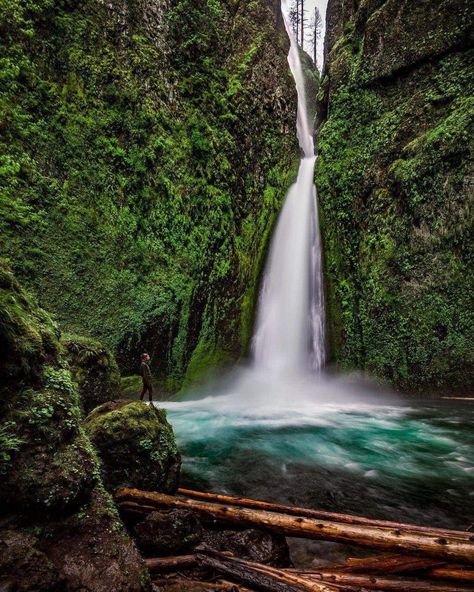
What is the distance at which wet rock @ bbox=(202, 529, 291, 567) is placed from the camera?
3.09 meters

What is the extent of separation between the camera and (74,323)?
10070mm

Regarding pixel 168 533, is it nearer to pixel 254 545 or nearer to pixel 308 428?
pixel 254 545

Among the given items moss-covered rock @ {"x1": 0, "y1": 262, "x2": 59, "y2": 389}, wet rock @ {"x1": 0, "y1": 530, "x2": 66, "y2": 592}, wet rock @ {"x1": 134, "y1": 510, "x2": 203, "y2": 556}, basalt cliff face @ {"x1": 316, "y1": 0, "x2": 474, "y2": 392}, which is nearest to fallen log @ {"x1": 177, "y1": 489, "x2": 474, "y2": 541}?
wet rock @ {"x1": 134, "y1": 510, "x2": 203, "y2": 556}

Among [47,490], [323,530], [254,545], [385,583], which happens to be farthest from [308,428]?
[47,490]

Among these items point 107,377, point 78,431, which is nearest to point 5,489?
point 78,431

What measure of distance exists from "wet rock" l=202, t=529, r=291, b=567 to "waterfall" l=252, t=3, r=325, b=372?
1116 cm

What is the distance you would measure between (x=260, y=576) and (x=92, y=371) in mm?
5902

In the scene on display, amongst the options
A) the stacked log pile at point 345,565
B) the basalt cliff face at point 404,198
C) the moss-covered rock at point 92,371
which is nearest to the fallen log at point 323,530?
the stacked log pile at point 345,565

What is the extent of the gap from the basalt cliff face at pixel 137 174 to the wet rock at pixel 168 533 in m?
7.88

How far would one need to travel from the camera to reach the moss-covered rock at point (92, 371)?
7.20 meters

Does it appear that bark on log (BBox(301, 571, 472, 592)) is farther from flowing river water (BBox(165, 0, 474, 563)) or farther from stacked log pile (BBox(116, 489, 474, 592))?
flowing river water (BBox(165, 0, 474, 563))

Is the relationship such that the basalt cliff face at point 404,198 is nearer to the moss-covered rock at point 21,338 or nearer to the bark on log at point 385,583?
the bark on log at point 385,583

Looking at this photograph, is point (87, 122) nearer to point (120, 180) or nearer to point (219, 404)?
point (120, 180)

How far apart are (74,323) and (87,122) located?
6.56 meters
